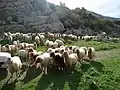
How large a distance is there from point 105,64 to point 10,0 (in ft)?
180

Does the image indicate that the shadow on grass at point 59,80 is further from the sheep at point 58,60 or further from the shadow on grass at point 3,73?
the shadow on grass at point 3,73

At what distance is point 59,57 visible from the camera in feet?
75.9

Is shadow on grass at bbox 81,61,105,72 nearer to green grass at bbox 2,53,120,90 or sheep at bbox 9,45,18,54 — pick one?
green grass at bbox 2,53,120,90

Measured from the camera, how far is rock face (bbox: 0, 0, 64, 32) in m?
64.9

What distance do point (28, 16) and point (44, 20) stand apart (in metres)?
4.49

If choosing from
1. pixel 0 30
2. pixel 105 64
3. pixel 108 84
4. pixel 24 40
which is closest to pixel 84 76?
pixel 108 84

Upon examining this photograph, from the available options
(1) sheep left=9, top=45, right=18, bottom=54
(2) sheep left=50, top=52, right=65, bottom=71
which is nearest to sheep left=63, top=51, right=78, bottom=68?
(2) sheep left=50, top=52, right=65, bottom=71

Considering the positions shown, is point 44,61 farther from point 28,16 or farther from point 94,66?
point 28,16

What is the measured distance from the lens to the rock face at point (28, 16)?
213 feet

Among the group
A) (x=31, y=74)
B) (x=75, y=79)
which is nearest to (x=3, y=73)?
(x=31, y=74)

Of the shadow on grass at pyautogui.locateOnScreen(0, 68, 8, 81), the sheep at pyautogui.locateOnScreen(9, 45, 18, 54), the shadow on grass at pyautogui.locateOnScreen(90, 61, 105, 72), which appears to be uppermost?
the sheep at pyautogui.locateOnScreen(9, 45, 18, 54)

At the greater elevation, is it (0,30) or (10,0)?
(10,0)

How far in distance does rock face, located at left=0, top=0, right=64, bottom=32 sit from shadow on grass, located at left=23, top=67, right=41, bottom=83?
39277 millimetres

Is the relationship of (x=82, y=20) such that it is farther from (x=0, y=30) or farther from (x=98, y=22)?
(x=0, y=30)
